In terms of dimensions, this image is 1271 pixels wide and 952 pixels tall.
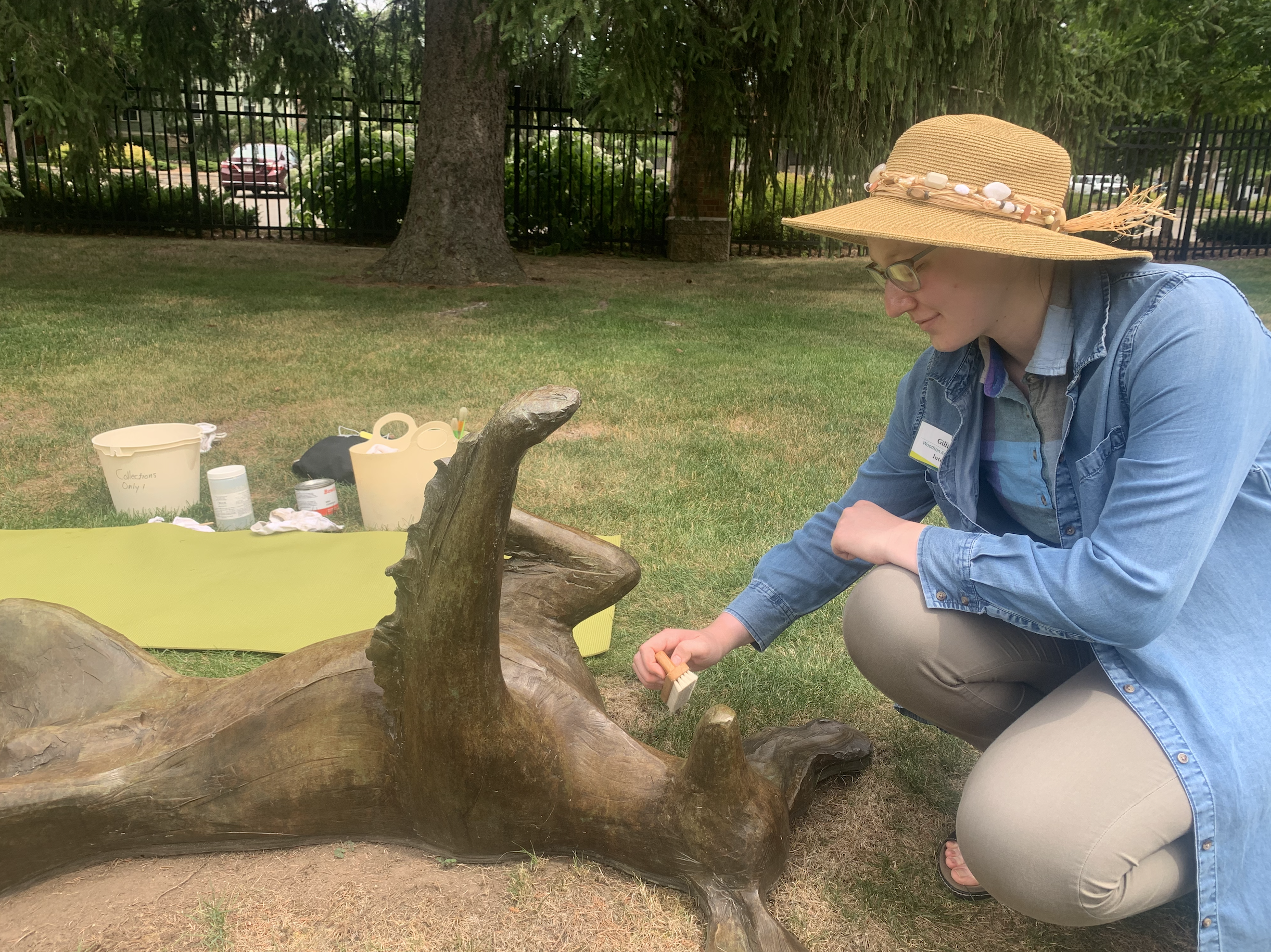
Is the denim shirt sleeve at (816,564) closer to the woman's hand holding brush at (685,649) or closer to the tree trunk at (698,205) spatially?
the woman's hand holding brush at (685,649)

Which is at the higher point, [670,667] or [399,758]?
[670,667]

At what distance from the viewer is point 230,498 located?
3.90 meters

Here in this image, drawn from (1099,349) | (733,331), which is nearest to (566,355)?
(733,331)

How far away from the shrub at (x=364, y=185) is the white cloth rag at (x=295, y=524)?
10835 millimetres

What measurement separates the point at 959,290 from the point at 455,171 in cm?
918

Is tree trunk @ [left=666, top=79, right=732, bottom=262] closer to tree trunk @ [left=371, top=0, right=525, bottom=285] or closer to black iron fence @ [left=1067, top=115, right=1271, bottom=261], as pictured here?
tree trunk @ [left=371, top=0, right=525, bottom=285]

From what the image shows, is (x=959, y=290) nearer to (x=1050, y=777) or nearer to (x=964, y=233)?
(x=964, y=233)

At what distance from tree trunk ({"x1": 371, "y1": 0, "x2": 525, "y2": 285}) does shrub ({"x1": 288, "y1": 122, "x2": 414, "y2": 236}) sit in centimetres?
373

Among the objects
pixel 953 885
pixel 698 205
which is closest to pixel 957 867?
pixel 953 885

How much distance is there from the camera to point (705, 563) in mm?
3570

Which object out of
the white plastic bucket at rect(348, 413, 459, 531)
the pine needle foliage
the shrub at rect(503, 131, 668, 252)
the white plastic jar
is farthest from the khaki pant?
the shrub at rect(503, 131, 668, 252)

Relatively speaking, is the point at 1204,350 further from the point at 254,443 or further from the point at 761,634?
the point at 254,443

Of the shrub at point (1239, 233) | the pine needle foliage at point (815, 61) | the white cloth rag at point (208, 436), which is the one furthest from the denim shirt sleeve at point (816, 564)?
the shrub at point (1239, 233)

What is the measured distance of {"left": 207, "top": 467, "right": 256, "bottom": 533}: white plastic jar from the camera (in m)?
3.88
